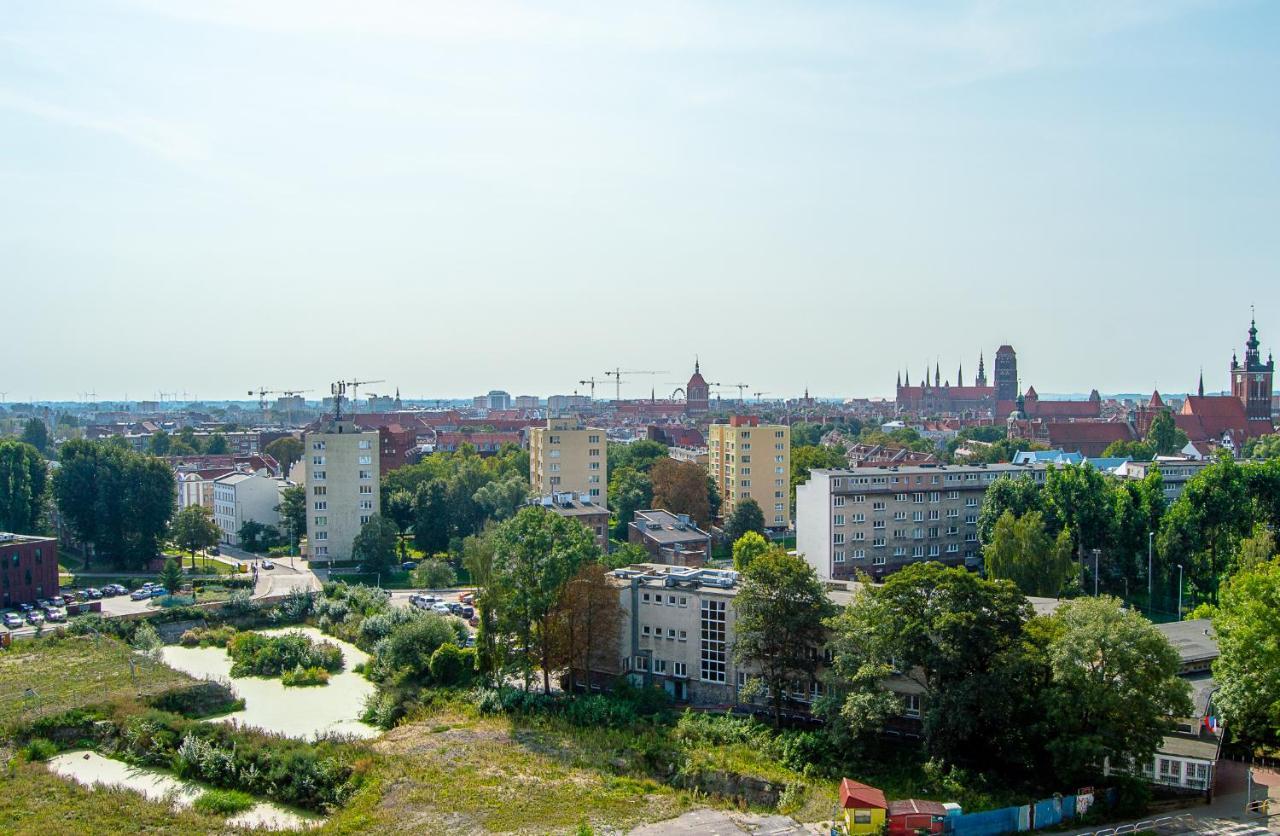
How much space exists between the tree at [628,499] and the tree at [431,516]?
36.2ft

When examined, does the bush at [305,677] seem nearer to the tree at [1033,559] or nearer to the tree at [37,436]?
the tree at [1033,559]

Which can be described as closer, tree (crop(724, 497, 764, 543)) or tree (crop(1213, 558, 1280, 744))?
tree (crop(1213, 558, 1280, 744))

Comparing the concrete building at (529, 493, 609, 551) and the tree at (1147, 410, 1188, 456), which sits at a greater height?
the tree at (1147, 410, 1188, 456)

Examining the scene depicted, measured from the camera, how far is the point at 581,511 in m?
52.0

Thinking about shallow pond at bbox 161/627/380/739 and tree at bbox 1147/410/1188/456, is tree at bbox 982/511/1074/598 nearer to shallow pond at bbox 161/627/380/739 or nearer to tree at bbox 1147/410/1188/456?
shallow pond at bbox 161/627/380/739

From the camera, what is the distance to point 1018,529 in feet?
127

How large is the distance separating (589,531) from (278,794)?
12342mm

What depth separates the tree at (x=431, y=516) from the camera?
182 ft

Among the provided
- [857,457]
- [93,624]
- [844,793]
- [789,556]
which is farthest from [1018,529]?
[857,457]

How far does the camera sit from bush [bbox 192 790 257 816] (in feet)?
78.3

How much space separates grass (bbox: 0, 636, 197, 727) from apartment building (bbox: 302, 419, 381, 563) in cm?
1655

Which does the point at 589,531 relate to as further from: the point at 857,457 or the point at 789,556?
the point at 857,457

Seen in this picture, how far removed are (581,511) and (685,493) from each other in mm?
11217

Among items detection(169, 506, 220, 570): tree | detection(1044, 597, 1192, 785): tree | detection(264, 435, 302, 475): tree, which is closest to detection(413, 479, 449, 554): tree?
detection(169, 506, 220, 570): tree
